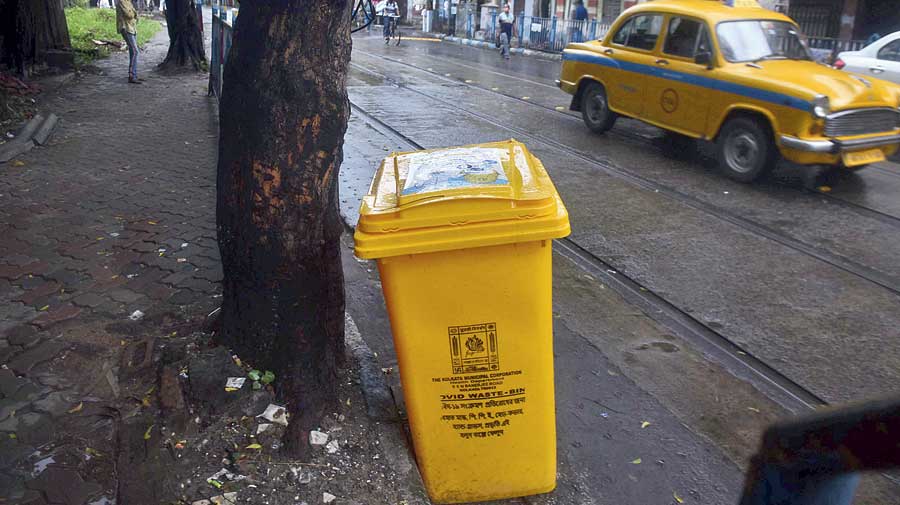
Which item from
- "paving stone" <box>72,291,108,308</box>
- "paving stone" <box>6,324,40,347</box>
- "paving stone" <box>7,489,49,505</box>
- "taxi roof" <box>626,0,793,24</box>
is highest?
"taxi roof" <box>626,0,793,24</box>

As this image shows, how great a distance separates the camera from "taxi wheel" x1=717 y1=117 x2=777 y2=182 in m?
8.10

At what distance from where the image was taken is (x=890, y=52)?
10.9 metres

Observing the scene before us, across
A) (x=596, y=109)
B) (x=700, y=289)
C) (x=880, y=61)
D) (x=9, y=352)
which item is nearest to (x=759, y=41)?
(x=596, y=109)

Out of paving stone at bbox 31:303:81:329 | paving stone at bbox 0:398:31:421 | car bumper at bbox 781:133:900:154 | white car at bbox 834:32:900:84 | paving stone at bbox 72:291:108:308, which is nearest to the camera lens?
paving stone at bbox 0:398:31:421

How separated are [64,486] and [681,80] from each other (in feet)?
26.7

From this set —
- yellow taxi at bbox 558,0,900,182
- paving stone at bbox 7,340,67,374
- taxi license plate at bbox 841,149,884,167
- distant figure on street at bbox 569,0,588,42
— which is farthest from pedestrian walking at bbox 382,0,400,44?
paving stone at bbox 7,340,67,374

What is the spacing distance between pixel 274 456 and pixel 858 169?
8.34 metres

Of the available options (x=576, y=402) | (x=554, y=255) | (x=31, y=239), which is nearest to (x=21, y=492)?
(x=576, y=402)

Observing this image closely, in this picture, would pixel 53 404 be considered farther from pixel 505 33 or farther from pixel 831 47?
pixel 505 33

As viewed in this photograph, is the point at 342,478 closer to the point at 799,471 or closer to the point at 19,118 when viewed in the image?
the point at 799,471

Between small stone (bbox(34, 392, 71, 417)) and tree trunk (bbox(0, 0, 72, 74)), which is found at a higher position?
tree trunk (bbox(0, 0, 72, 74))

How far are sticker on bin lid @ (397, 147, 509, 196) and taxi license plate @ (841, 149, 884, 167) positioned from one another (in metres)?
6.06

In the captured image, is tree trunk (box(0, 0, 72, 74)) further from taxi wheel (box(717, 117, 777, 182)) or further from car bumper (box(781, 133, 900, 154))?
car bumper (box(781, 133, 900, 154))

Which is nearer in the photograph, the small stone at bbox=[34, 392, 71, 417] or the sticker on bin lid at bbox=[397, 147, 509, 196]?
the sticker on bin lid at bbox=[397, 147, 509, 196]
